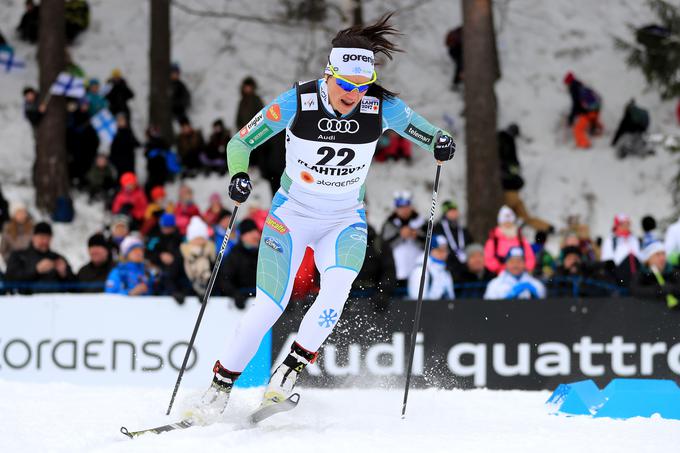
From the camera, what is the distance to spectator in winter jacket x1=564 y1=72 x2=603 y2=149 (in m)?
18.8

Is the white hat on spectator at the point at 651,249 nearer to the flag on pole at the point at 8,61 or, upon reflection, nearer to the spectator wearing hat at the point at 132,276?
the spectator wearing hat at the point at 132,276

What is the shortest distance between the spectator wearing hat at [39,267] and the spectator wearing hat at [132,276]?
1.95ft

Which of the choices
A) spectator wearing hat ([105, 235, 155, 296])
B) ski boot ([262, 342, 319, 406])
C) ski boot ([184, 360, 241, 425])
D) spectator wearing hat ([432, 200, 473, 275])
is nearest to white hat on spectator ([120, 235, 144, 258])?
spectator wearing hat ([105, 235, 155, 296])

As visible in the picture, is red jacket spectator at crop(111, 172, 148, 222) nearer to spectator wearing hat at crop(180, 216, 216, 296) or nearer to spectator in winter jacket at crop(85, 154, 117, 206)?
spectator in winter jacket at crop(85, 154, 117, 206)

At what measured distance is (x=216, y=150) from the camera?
17.3 metres

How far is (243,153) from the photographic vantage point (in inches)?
262

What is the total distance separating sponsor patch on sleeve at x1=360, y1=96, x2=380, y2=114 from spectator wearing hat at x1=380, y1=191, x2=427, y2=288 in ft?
14.7

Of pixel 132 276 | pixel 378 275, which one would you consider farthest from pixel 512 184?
pixel 132 276

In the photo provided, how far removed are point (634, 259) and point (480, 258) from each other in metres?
1.43

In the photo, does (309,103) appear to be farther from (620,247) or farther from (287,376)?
(620,247)

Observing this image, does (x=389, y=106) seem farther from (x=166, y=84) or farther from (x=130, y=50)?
(x=130, y=50)

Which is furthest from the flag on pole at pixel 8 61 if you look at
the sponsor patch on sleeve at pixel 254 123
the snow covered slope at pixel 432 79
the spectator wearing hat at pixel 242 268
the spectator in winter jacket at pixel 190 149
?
the sponsor patch on sleeve at pixel 254 123

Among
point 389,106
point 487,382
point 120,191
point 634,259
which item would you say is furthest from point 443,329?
point 120,191

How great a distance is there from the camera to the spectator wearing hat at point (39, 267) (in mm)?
10781
